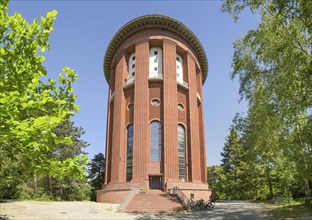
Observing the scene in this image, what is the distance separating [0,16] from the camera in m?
5.51

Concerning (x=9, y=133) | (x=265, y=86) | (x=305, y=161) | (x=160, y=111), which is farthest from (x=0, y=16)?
(x=160, y=111)

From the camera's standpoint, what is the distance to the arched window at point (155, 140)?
90.5ft

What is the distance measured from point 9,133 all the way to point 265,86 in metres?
12.9

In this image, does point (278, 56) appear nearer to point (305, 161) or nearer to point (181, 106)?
point (305, 161)

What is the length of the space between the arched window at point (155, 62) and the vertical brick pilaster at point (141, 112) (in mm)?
1353

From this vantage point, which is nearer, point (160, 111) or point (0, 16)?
point (0, 16)

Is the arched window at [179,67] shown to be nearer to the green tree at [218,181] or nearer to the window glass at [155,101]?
the window glass at [155,101]

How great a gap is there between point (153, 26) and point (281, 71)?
75.3ft

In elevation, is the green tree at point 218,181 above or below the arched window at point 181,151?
below

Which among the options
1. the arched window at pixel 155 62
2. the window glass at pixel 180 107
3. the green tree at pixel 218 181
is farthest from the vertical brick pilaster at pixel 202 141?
the green tree at pixel 218 181

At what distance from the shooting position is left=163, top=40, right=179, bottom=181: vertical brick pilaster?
26733 millimetres

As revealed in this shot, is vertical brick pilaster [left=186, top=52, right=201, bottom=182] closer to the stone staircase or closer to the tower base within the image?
the tower base

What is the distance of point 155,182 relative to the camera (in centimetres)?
2684

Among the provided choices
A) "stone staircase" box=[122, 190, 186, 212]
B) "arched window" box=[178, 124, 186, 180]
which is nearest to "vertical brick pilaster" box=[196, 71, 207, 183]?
"arched window" box=[178, 124, 186, 180]
